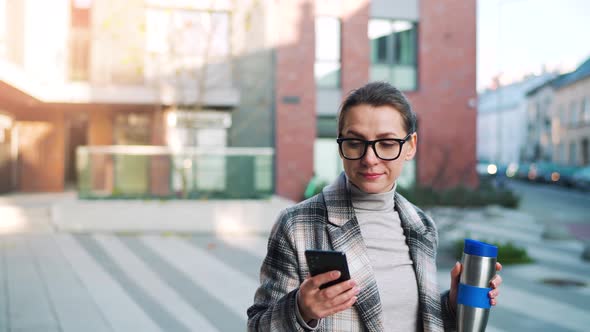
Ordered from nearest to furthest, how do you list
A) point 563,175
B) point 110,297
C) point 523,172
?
point 110,297 → point 563,175 → point 523,172

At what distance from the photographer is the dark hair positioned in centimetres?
222

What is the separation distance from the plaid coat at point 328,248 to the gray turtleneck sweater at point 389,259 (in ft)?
0.11

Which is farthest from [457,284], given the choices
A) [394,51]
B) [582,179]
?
[582,179]

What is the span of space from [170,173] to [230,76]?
6217 millimetres

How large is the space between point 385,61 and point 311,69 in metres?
3.29

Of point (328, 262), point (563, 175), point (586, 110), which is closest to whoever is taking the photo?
point (328, 262)

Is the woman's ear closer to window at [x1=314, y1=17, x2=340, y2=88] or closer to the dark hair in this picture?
the dark hair

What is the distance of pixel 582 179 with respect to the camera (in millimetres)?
37781

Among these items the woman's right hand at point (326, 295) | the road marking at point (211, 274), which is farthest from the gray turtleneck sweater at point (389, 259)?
the road marking at point (211, 274)

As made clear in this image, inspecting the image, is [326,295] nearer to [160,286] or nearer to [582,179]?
[160,286]

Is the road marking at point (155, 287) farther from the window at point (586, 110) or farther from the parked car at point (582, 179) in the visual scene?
the window at point (586, 110)

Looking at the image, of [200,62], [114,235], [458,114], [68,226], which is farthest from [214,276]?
[458,114]

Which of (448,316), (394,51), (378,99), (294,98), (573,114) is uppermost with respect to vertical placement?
(394,51)

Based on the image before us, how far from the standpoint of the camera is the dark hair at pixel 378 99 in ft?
7.29
